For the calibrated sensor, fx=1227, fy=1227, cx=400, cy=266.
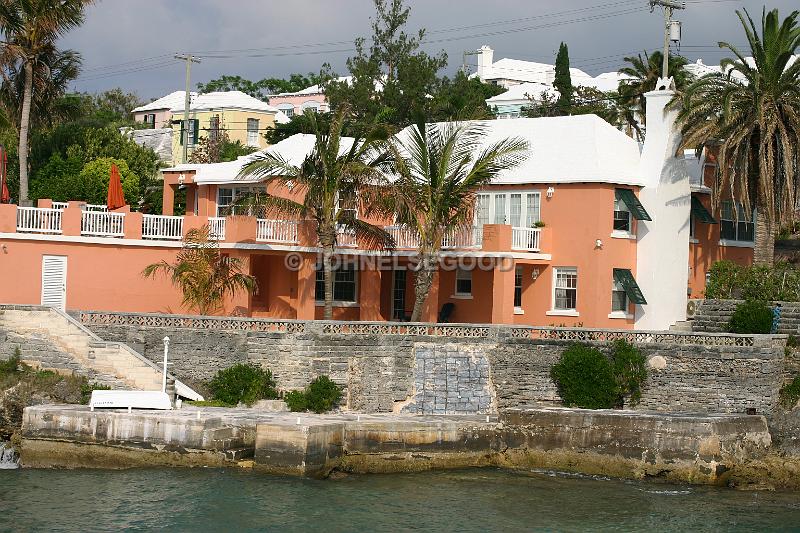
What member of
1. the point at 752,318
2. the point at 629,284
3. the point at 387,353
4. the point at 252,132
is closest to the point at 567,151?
the point at 629,284

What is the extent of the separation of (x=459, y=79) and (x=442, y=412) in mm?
34469

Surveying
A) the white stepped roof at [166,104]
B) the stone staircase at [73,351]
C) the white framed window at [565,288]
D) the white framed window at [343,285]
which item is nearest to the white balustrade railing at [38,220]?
the stone staircase at [73,351]

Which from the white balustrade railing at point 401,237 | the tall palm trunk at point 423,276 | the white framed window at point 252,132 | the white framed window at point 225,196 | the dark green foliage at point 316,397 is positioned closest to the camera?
the dark green foliage at point 316,397

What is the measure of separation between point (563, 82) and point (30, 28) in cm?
3604

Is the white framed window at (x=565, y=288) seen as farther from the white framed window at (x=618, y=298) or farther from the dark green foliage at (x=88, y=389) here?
the dark green foliage at (x=88, y=389)

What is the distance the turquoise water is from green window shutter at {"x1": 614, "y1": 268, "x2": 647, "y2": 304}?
394 inches

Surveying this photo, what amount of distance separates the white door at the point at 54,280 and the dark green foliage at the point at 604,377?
14.9 m

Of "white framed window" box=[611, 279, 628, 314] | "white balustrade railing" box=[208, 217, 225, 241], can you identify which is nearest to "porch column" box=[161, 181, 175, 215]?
"white balustrade railing" box=[208, 217, 225, 241]

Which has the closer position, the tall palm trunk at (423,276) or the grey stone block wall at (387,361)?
the grey stone block wall at (387,361)

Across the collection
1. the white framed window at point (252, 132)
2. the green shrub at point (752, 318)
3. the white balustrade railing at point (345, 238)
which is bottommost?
the green shrub at point (752, 318)

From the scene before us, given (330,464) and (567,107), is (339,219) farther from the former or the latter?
(567,107)

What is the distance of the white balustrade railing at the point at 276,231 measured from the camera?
3781 cm

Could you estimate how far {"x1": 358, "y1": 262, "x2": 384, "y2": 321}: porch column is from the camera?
39594 mm

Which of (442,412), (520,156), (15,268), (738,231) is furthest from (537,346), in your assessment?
(15,268)
